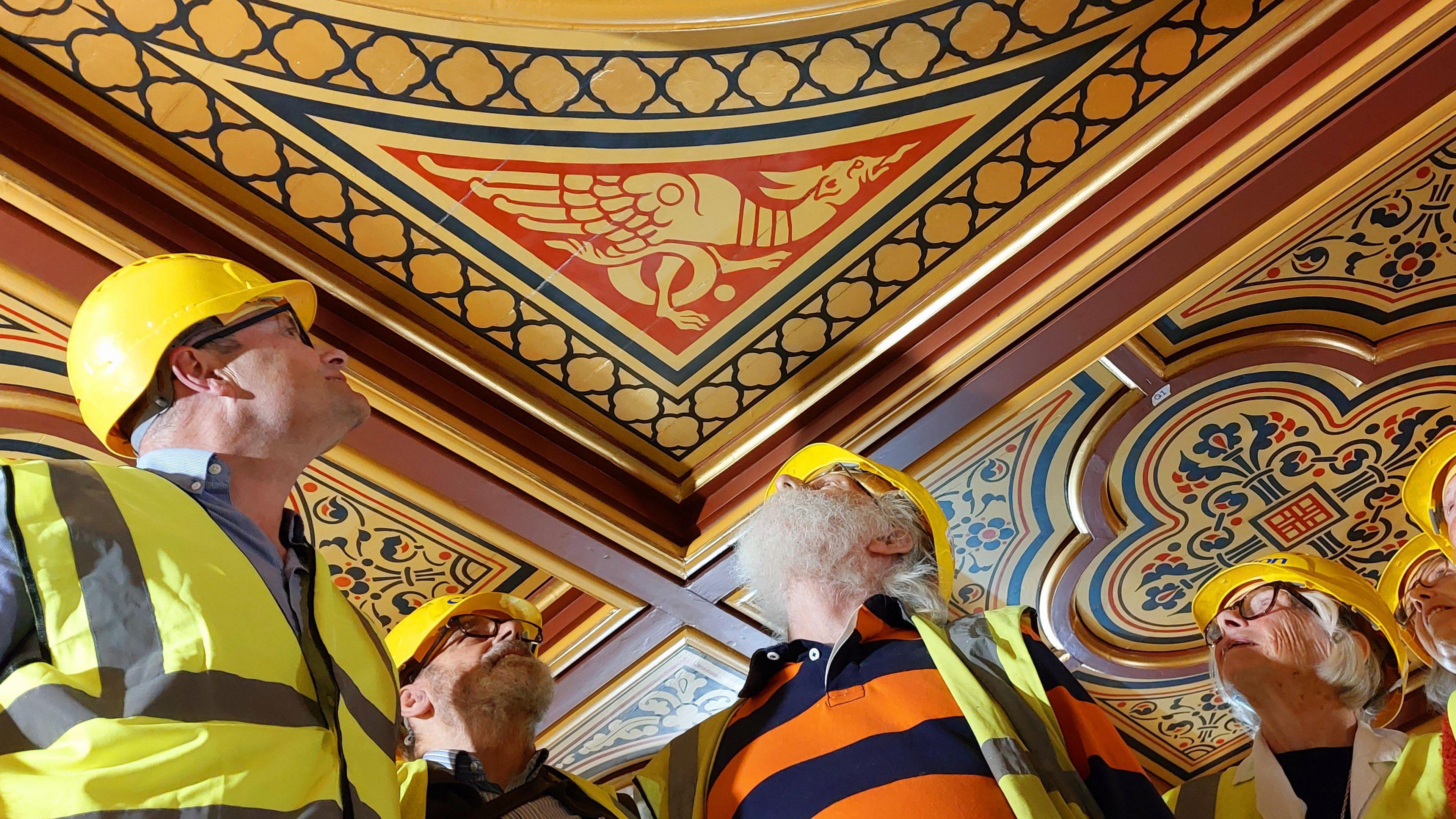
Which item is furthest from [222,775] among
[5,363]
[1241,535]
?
[1241,535]

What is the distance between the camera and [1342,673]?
273 cm

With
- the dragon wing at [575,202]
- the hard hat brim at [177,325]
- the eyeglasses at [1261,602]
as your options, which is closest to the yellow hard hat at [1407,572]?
the eyeglasses at [1261,602]

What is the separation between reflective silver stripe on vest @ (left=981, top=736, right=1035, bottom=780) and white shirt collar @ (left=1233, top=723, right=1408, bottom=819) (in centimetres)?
89

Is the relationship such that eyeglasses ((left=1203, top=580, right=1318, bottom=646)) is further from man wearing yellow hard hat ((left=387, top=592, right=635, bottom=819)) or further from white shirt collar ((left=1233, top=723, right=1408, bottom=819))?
man wearing yellow hard hat ((left=387, top=592, right=635, bottom=819))

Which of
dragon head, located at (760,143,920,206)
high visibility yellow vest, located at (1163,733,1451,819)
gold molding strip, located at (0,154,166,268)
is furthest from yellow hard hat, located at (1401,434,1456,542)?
gold molding strip, located at (0,154,166,268)

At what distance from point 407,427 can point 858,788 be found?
1763 millimetres

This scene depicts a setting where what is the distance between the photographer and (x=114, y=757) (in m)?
1.38

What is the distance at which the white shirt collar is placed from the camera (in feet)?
7.92

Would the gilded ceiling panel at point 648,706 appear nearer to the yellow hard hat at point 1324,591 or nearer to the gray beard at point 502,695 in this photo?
the gray beard at point 502,695

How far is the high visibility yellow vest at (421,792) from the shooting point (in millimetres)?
2396

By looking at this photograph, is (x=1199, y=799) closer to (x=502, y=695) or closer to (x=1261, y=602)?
(x=1261, y=602)

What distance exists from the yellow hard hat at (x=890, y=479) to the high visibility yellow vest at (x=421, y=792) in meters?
0.81

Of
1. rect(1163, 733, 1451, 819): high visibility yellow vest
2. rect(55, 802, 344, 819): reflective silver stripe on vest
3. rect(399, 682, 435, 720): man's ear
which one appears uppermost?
rect(399, 682, 435, 720): man's ear

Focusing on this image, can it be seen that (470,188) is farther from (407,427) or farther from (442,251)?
(407,427)
